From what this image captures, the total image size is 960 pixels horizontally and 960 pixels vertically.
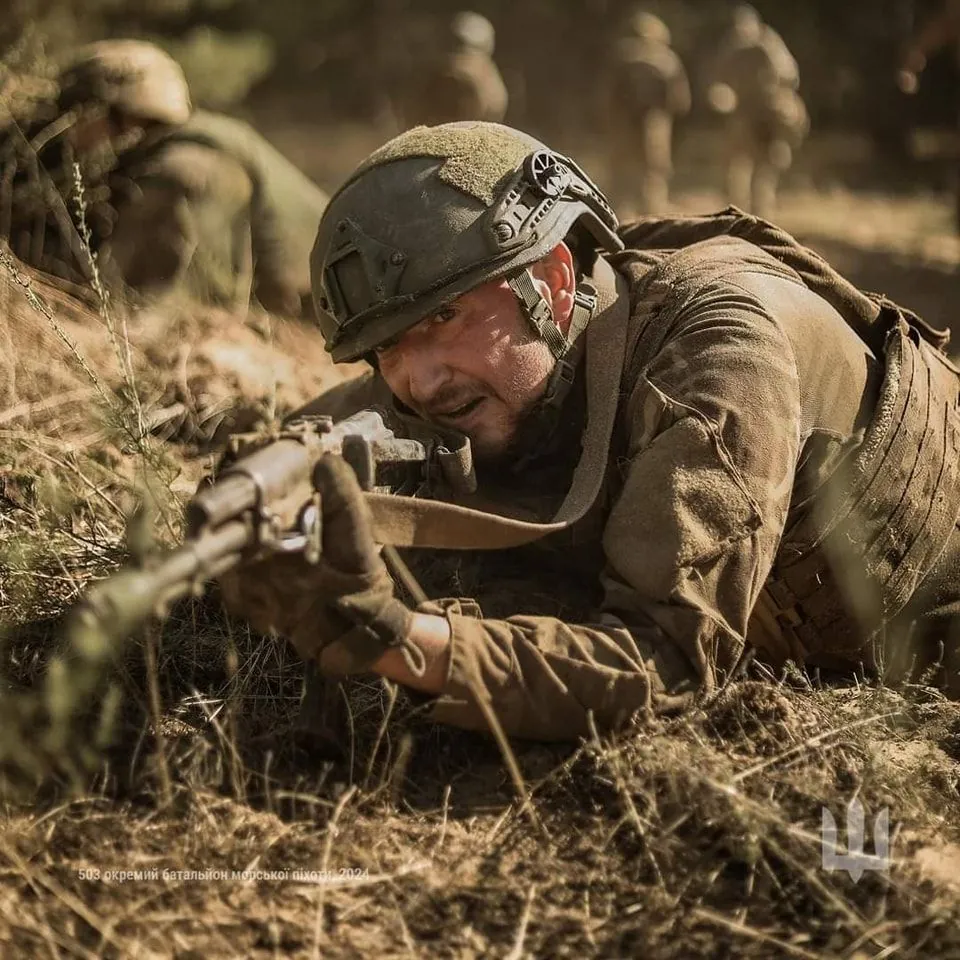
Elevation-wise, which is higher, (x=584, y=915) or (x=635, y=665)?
→ (x=635, y=665)

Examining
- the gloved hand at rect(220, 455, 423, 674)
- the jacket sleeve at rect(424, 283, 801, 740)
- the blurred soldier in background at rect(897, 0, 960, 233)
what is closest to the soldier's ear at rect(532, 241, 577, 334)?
the jacket sleeve at rect(424, 283, 801, 740)

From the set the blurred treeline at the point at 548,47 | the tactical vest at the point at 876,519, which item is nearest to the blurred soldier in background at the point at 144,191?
the tactical vest at the point at 876,519

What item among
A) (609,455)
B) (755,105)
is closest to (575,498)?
(609,455)

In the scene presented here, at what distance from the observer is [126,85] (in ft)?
22.5

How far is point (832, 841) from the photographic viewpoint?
279 centimetres

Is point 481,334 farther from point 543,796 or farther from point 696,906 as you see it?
point 696,906

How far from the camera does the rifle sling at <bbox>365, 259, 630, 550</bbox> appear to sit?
307 cm

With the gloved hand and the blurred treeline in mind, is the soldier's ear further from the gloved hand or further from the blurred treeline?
the blurred treeline

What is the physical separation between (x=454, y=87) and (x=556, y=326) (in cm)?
704

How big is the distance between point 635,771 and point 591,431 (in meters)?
0.89

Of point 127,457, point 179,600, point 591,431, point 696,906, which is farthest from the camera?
point 127,457

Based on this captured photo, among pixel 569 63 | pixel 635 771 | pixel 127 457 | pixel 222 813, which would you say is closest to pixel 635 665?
pixel 635 771

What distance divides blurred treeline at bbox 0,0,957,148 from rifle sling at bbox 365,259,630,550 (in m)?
9.32

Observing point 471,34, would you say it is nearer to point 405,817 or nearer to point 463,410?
point 463,410
